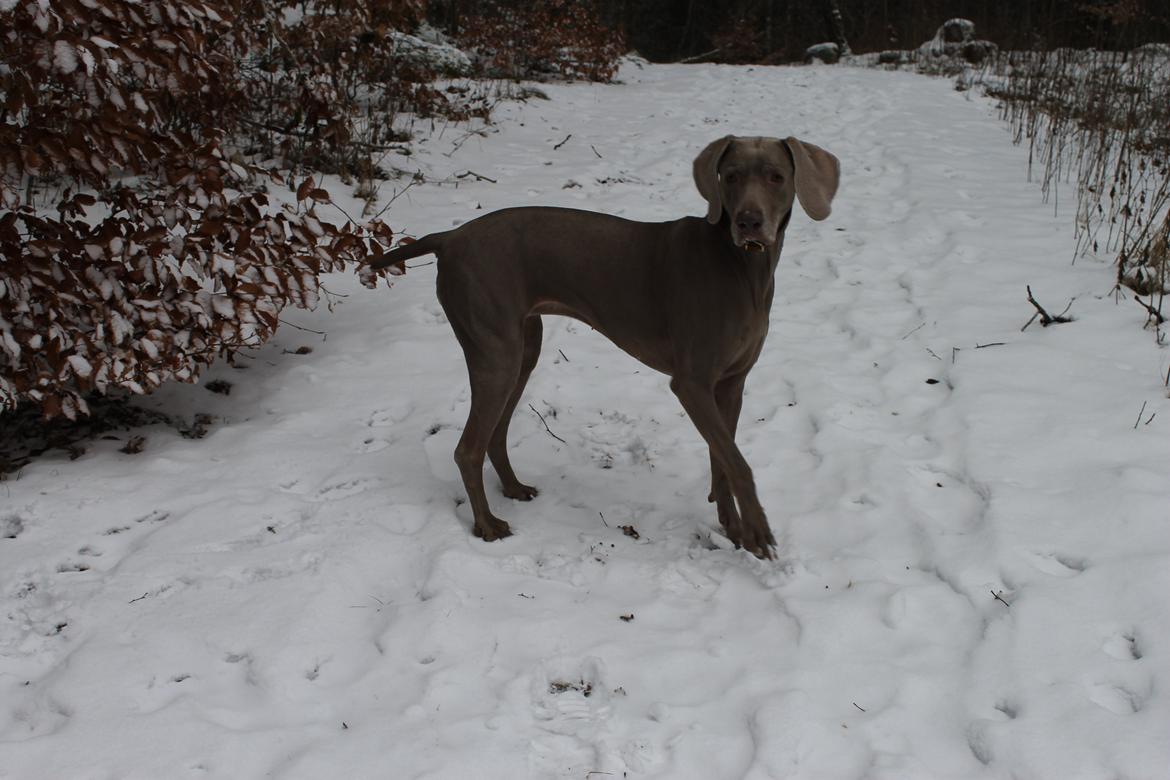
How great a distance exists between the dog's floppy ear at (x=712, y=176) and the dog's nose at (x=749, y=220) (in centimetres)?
17

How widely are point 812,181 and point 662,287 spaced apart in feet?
2.00

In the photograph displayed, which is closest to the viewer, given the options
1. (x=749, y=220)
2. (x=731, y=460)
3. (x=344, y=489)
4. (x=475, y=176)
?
(x=749, y=220)

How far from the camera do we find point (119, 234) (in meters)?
3.31

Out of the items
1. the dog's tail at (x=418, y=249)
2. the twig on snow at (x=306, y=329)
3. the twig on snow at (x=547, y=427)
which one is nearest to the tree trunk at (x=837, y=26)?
the twig on snow at (x=306, y=329)

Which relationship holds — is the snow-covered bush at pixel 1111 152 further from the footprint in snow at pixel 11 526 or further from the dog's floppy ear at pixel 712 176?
the footprint in snow at pixel 11 526

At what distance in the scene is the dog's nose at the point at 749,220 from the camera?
2.54 m

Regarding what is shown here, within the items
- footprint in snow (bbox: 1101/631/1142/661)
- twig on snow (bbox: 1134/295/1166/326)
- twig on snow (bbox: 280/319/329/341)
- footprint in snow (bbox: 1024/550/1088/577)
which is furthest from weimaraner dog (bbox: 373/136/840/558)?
twig on snow (bbox: 1134/295/1166/326)

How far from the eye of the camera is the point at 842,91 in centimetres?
1128

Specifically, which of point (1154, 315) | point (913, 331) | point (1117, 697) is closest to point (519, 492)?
point (1117, 697)

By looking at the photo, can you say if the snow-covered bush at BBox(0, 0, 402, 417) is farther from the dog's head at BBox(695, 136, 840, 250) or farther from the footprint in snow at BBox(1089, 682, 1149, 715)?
the footprint in snow at BBox(1089, 682, 1149, 715)

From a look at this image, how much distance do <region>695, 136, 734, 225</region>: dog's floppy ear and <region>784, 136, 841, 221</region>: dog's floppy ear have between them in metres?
0.22

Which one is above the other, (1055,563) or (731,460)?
(731,460)

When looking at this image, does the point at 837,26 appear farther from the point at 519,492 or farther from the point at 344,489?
the point at 344,489

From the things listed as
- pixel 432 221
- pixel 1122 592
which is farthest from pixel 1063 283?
pixel 432 221
